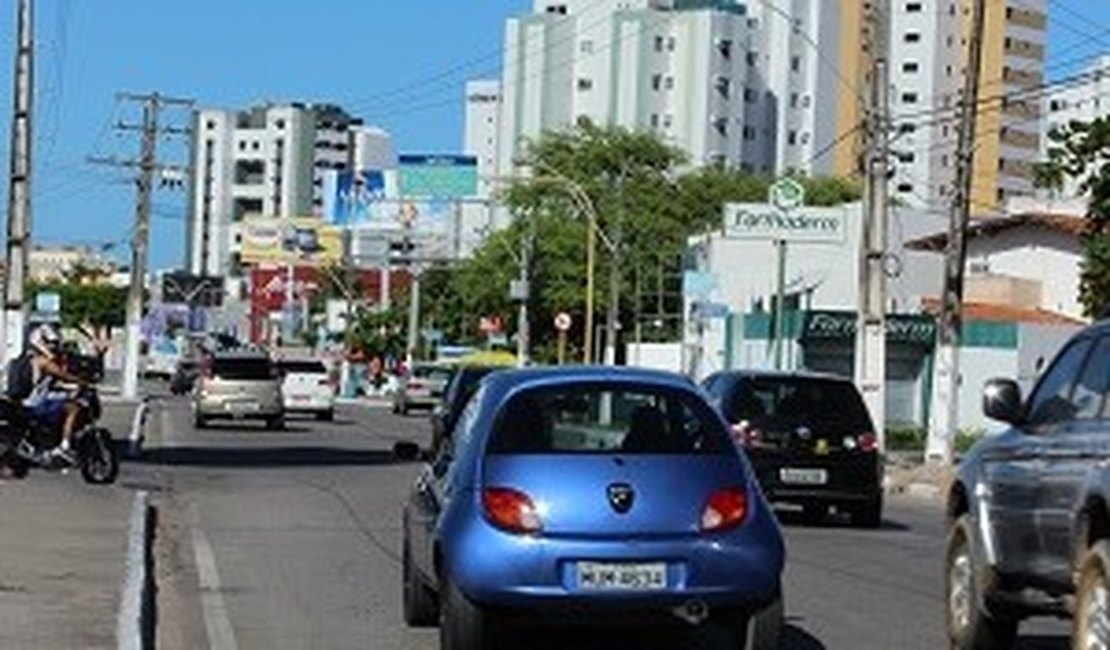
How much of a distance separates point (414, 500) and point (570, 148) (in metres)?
105

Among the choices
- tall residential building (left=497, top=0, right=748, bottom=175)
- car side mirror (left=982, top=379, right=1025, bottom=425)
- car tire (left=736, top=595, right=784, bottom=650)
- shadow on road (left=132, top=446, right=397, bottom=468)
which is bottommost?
shadow on road (left=132, top=446, right=397, bottom=468)

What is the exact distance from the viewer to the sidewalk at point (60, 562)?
45.3ft

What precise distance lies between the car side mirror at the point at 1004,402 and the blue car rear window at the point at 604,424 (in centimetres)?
136

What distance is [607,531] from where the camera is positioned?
12469 mm

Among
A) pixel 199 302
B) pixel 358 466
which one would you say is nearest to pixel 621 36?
pixel 199 302

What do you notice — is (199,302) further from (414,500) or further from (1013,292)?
(414,500)

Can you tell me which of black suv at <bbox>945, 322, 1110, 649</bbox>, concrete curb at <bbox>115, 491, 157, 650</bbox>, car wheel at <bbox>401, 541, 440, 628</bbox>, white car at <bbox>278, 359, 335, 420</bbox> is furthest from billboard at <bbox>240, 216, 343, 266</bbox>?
black suv at <bbox>945, 322, 1110, 649</bbox>

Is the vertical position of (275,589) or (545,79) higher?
(545,79)

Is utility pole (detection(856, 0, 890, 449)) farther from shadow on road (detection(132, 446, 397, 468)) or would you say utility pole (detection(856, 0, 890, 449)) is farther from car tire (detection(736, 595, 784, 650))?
car tire (detection(736, 595, 784, 650))

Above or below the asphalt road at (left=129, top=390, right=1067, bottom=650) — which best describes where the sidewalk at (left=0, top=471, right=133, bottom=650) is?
above

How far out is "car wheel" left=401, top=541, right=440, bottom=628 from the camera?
1484cm

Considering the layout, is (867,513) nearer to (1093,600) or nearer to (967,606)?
(967,606)

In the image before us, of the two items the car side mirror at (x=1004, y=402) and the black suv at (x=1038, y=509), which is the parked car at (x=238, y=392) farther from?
the car side mirror at (x=1004, y=402)

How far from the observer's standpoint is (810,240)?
4853 centimetres
